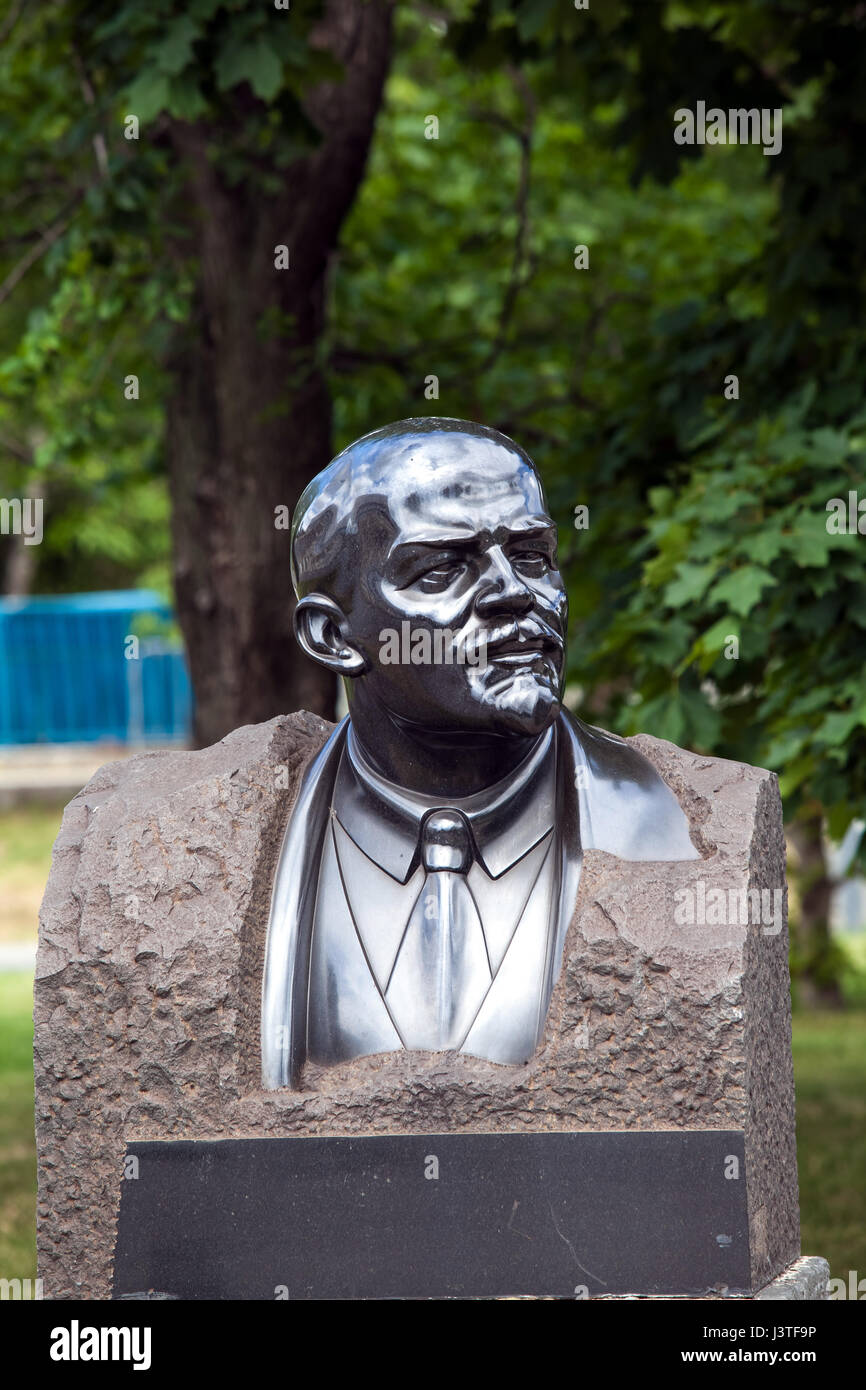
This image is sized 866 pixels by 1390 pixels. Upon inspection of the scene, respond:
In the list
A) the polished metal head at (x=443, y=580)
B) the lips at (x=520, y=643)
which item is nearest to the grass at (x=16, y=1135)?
the polished metal head at (x=443, y=580)

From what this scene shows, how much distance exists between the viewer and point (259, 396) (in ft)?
19.8

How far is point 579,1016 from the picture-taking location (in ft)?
8.99

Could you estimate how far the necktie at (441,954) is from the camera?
2879mm

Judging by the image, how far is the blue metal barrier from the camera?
16.9 metres

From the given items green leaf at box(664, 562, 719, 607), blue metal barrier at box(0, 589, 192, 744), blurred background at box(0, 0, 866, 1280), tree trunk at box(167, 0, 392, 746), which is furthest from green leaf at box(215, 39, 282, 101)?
blue metal barrier at box(0, 589, 192, 744)

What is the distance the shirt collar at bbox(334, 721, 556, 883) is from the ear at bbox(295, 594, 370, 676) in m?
0.22

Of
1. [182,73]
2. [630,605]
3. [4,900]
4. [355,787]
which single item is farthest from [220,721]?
[4,900]

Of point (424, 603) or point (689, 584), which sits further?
point (689, 584)

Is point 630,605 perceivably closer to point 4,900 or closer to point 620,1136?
point 620,1136

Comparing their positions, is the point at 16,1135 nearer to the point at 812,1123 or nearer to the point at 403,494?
the point at 812,1123

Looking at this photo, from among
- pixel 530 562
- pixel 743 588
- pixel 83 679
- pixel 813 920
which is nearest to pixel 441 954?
pixel 530 562

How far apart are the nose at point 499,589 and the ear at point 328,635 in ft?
0.87

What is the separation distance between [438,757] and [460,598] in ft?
1.09

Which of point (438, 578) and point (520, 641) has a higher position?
point (438, 578)
